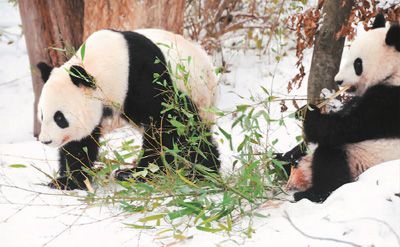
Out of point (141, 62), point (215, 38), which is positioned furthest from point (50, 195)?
point (215, 38)

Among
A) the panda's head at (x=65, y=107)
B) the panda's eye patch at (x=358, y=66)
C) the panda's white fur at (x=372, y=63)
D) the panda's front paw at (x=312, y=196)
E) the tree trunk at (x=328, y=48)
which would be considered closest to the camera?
the panda's front paw at (x=312, y=196)

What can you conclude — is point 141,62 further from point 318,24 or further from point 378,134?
point 378,134

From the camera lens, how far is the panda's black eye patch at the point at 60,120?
336 cm

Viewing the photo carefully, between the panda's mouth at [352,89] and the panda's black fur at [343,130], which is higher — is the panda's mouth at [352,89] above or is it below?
above

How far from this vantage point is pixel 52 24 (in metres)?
5.39

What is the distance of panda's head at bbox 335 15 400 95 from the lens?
8.93 feet

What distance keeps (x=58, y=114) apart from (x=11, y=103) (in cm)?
388

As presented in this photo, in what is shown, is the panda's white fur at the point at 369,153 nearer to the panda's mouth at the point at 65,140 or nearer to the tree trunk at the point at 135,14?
the panda's mouth at the point at 65,140

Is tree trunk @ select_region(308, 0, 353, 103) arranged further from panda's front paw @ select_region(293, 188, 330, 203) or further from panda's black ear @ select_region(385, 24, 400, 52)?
panda's front paw @ select_region(293, 188, 330, 203)

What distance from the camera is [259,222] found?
95.1 inches

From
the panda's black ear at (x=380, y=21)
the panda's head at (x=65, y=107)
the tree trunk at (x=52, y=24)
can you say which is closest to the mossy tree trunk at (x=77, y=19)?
the tree trunk at (x=52, y=24)

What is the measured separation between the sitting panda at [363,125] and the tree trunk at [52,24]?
324 centimetres

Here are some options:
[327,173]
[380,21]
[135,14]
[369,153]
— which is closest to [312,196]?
[327,173]

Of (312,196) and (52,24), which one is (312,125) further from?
(52,24)
